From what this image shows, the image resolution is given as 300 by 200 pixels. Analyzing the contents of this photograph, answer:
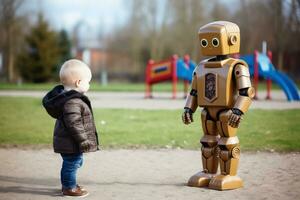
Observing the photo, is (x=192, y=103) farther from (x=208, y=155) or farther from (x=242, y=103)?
(x=242, y=103)

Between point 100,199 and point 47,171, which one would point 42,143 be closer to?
point 47,171

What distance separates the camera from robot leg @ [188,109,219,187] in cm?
635

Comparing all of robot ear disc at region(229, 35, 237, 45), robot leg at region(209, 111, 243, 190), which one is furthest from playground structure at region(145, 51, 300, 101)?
robot leg at region(209, 111, 243, 190)

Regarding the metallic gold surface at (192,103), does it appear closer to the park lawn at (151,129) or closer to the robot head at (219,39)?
the robot head at (219,39)


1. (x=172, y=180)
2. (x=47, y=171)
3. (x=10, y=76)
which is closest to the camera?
(x=172, y=180)

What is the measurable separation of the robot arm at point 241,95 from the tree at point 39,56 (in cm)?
3985

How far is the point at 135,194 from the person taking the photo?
5.87 metres

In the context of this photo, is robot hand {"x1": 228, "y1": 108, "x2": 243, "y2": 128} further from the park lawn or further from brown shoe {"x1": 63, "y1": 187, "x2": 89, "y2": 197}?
the park lawn

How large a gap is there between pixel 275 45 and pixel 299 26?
2.64m

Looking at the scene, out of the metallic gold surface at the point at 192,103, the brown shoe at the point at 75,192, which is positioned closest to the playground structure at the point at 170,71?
the metallic gold surface at the point at 192,103

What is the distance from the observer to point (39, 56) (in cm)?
4459

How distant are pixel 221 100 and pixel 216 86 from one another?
191mm

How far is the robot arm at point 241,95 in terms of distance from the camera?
19.8ft

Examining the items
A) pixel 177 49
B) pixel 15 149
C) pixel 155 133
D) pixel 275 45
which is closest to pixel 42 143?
pixel 15 149
